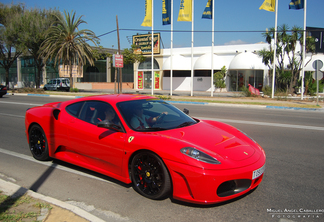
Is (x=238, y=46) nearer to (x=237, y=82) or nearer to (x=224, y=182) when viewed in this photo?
(x=237, y=82)

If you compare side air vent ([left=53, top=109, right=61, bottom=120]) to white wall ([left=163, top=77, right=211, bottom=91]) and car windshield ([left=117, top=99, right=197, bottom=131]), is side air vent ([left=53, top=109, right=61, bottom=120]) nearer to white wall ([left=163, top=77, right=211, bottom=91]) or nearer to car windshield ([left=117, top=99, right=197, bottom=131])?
car windshield ([left=117, top=99, right=197, bottom=131])

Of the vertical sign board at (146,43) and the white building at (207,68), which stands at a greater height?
the vertical sign board at (146,43)

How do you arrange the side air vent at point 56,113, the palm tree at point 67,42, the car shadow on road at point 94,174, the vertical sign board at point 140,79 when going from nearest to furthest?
the car shadow on road at point 94,174
the side air vent at point 56,113
the palm tree at point 67,42
the vertical sign board at point 140,79

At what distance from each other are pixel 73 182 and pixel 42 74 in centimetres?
5156

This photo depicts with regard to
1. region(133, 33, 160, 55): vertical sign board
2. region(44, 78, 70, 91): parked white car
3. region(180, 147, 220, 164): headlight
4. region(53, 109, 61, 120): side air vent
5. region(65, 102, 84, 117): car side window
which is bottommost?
region(180, 147, 220, 164): headlight

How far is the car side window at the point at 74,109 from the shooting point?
4988mm

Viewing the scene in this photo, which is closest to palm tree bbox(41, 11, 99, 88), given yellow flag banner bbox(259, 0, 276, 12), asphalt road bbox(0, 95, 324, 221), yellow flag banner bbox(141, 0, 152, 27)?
yellow flag banner bbox(141, 0, 152, 27)

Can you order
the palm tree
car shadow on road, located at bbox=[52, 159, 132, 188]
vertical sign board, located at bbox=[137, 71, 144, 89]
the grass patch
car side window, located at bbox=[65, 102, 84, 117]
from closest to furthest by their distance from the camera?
1. the grass patch
2. car shadow on road, located at bbox=[52, 159, 132, 188]
3. car side window, located at bbox=[65, 102, 84, 117]
4. the palm tree
5. vertical sign board, located at bbox=[137, 71, 144, 89]

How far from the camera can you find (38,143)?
5.61 metres

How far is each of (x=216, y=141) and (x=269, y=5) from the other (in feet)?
Answer: 70.3

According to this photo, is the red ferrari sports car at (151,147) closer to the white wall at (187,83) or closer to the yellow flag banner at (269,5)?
the yellow flag banner at (269,5)

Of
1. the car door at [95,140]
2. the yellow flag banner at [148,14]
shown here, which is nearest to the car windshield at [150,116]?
the car door at [95,140]

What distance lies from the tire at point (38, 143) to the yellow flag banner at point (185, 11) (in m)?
21.4

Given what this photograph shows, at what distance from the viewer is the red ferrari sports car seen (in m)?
3.38
